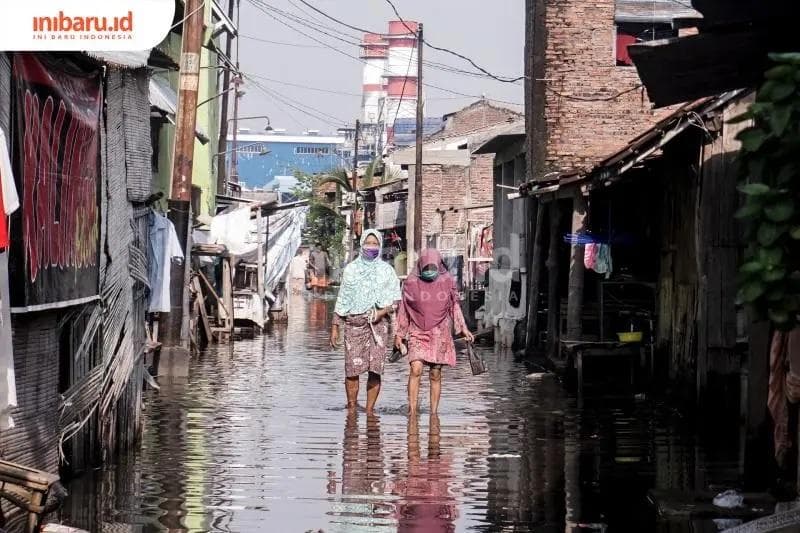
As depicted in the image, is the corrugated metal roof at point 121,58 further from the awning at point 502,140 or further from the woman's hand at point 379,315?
the awning at point 502,140

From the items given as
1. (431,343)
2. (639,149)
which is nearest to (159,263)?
(431,343)

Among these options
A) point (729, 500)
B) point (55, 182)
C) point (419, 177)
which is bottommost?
point (729, 500)

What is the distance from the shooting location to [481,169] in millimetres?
53531

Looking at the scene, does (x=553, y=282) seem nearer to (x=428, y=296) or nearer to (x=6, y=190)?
(x=428, y=296)

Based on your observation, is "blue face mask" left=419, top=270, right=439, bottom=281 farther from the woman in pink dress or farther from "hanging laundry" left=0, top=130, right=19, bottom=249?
"hanging laundry" left=0, top=130, right=19, bottom=249

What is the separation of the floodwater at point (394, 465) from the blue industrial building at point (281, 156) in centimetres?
11349

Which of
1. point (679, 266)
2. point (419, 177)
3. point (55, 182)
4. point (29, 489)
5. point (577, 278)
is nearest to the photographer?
point (29, 489)

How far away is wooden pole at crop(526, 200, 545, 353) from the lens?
26281 millimetres

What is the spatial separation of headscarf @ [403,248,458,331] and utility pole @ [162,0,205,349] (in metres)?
6.10

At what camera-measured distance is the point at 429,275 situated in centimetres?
1545

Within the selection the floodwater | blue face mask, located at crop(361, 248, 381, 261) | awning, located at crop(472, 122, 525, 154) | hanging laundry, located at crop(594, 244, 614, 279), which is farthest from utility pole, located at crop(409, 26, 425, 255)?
blue face mask, located at crop(361, 248, 381, 261)

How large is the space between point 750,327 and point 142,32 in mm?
4506

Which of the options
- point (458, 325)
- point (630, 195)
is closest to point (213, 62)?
point (630, 195)

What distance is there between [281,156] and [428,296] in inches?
5306
